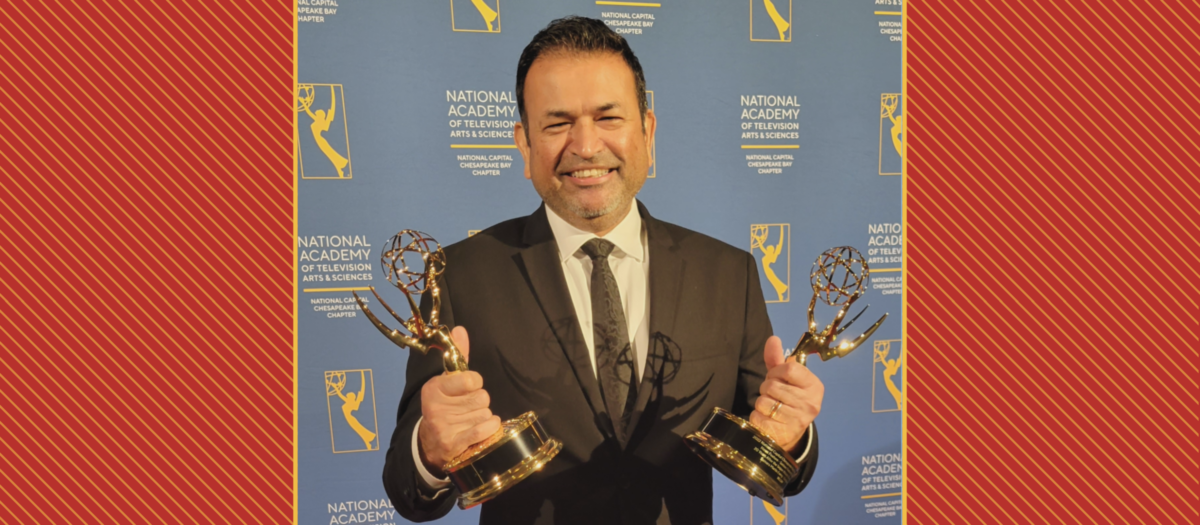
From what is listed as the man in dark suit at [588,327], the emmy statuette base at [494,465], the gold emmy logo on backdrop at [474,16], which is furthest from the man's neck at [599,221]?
the gold emmy logo on backdrop at [474,16]

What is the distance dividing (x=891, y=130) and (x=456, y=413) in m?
2.62

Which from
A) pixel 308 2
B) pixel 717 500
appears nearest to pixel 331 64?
pixel 308 2

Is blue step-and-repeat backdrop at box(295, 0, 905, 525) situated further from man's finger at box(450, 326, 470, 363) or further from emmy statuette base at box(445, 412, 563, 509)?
emmy statuette base at box(445, 412, 563, 509)

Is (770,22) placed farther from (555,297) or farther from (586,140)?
(555,297)

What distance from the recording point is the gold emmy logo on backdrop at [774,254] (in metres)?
3.37

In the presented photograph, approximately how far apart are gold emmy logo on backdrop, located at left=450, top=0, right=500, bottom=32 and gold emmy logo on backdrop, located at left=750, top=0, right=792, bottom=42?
1175 millimetres

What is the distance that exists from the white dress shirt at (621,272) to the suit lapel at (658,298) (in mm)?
40

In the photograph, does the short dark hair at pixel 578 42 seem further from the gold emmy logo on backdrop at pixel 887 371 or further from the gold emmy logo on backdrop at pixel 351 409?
the gold emmy logo on backdrop at pixel 887 371

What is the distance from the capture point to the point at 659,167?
10.6 feet

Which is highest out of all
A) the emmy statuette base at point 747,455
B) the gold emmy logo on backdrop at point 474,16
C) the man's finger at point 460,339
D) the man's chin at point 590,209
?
the gold emmy logo on backdrop at point 474,16

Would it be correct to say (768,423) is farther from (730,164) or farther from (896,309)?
(896,309)

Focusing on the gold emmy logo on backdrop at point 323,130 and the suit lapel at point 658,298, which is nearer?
the suit lapel at point 658,298

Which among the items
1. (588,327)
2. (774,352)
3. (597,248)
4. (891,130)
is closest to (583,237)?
(597,248)

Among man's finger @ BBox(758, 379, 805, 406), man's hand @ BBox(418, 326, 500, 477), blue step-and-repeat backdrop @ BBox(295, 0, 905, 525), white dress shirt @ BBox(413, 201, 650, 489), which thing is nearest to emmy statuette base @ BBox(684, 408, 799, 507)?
man's finger @ BBox(758, 379, 805, 406)
